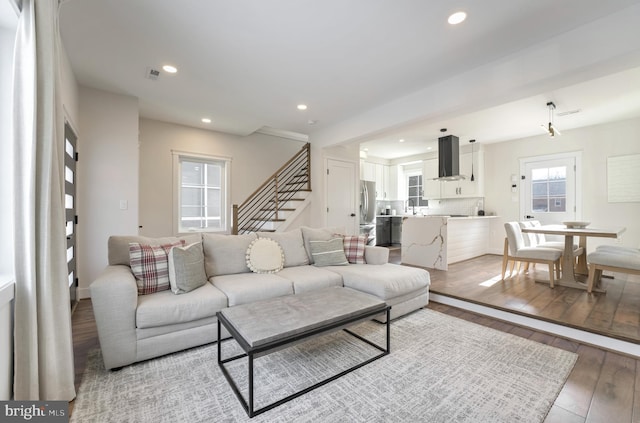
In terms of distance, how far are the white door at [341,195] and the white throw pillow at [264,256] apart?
2359 mm

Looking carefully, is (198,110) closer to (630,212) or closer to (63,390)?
(63,390)

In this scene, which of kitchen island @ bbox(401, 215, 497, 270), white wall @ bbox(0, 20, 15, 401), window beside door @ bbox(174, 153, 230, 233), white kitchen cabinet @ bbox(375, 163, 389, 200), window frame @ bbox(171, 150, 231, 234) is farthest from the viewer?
white kitchen cabinet @ bbox(375, 163, 389, 200)

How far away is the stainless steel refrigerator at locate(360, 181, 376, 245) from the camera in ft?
22.6

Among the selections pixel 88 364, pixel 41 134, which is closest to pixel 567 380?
pixel 88 364

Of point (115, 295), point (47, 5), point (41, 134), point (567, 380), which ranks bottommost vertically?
point (567, 380)

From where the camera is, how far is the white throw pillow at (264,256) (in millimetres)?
2781

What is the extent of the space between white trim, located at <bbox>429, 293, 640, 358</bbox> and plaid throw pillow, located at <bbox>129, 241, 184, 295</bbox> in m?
3.00

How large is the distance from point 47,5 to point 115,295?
174 centimetres

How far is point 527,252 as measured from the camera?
366cm

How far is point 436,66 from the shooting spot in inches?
112

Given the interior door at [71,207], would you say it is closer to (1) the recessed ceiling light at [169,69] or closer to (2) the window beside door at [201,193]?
(1) the recessed ceiling light at [169,69]

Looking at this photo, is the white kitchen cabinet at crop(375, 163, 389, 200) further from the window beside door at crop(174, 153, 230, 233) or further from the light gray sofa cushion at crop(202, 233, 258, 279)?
the light gray sofa cushion at crop(202, 233, 258, 279)

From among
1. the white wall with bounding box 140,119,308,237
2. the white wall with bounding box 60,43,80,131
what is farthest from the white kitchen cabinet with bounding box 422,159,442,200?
the white wall with bounding box 60,43,80,131

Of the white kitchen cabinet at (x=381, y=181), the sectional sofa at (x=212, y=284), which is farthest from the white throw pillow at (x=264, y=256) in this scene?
the white kitchen cabinet at (x=381, y=181)
